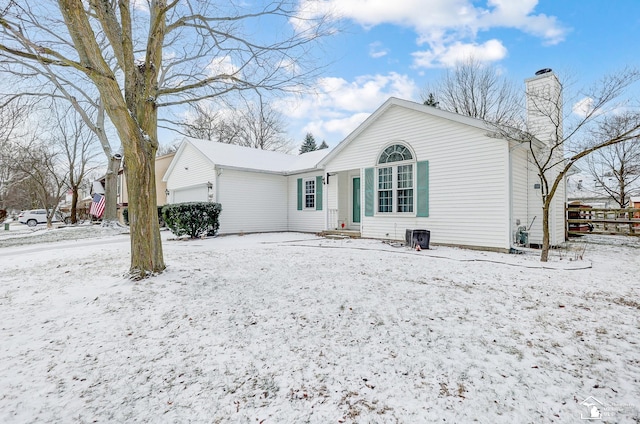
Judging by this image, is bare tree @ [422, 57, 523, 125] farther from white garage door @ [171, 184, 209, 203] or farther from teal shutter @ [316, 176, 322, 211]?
white garage door @ [171, 184, 209, 203]

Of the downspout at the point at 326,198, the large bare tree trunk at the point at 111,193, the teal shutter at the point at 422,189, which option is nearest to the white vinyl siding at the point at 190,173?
the large bare tree trunk at the point at 111,193

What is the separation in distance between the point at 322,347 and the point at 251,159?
1269 centimetres

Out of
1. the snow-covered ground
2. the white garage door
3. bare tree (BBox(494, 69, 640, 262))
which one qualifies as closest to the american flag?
the white garage door

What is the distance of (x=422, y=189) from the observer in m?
9.28

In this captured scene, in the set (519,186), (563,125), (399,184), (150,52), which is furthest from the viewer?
(399,184)

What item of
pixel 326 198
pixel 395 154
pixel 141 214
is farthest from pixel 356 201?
pixel 141 214

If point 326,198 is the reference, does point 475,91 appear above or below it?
above

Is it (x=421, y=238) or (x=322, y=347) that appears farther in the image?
(x=421, y=238)

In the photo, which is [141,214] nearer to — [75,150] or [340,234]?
[340,234]

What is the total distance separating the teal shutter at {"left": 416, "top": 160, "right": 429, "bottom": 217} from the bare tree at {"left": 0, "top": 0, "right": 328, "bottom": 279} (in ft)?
14.9

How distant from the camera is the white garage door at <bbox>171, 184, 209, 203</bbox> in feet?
45.1

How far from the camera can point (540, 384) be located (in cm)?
237

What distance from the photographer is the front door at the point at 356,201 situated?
12.3 meters

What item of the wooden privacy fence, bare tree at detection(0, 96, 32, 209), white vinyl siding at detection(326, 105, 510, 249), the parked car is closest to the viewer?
white vinyl siding at detection(326, 105, 510, 249)
